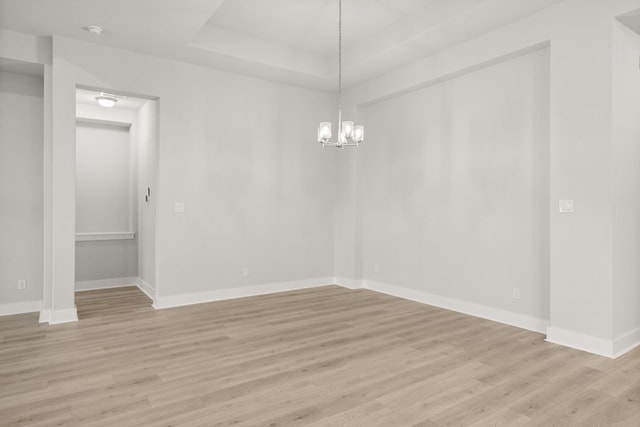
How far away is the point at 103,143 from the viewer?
6.62 meters

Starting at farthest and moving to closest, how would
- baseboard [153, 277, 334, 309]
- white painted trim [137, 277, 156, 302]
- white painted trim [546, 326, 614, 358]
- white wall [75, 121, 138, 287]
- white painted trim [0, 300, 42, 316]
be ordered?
1. white wall [75, 121, 138, 287]
2. white painted trim [137, 277, 156, 302]
3. baseboard [153, 277, 334, 309]
4. white painted trim [0, 300, 42, 316]
5. white painted trim [546, 326, 614, 358]

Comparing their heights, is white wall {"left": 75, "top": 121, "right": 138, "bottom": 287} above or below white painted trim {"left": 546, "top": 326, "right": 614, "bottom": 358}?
above

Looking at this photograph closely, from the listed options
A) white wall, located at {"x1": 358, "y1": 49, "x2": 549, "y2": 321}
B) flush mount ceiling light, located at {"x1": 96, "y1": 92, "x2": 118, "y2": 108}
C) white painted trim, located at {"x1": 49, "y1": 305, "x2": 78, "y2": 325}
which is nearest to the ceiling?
white wall, located at {"x1": 358, "y1": 49, "x2": 549, "y2": 321}

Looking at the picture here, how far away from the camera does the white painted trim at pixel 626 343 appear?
135 inches

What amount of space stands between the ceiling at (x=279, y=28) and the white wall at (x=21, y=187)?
941 mm

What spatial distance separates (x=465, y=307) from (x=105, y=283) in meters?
5.42

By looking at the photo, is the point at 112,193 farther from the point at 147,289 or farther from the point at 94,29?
the point at 94,29

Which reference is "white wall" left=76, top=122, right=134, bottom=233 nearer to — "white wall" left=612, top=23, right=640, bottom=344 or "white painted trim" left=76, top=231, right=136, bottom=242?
"white painted trim" left=76, top=231, right=136, bottom=242

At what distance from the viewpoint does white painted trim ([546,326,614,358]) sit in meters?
Result: 3.41

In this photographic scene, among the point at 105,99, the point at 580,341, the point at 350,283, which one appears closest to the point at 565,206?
the point at 580,341

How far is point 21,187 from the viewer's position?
4.88 m

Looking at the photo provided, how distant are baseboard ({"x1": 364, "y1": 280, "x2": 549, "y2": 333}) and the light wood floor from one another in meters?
0.19

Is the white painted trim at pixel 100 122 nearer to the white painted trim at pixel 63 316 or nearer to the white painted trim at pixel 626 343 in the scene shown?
the white painted trim at pixel 63 316

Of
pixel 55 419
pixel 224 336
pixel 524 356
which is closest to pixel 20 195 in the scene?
pixel 224 336
